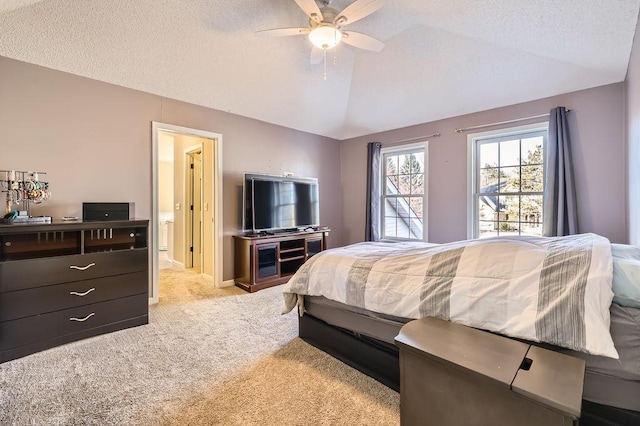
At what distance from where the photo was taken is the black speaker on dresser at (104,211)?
271 cm

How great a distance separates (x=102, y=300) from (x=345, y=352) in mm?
2233

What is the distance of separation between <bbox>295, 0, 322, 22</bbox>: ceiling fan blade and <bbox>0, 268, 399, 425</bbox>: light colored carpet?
2691 millimetres

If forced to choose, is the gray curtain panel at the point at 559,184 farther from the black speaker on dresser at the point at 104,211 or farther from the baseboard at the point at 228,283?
the black speaker on dresser at the point at 104,211

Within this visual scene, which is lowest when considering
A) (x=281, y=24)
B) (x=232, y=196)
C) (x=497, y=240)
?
(x=497, y=240)

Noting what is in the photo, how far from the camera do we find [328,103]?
462 cm

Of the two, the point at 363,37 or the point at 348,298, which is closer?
the point at 348,298

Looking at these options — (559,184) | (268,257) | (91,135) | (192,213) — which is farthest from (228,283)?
(559,184)

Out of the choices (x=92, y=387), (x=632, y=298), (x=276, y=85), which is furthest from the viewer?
(x=276, y=85)

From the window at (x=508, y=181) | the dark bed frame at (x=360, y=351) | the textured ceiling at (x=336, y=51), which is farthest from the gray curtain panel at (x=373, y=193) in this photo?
the dark bed frame at (x=360, y=351)

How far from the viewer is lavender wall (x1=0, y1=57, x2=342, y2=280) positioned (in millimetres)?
2621

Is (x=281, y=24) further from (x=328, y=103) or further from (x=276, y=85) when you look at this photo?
(x=328, y=103)

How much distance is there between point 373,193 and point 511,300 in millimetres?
3790

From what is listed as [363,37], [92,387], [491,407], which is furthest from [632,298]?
[92,387]

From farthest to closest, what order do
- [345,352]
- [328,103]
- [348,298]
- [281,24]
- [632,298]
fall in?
[328,103]
[281,24]
[345,352]
[348,298]
[632,298]
